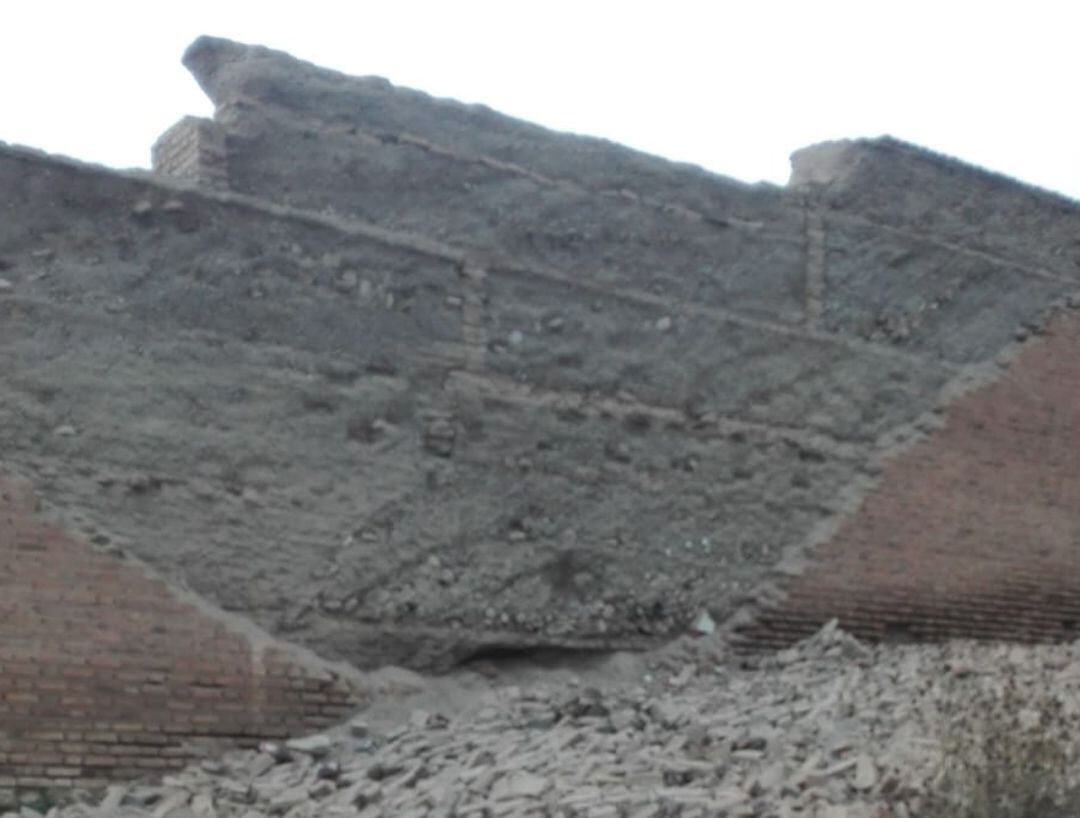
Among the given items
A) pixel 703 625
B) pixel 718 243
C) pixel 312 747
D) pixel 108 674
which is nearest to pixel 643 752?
pixel 312 747

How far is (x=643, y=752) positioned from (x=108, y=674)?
6.79 ft

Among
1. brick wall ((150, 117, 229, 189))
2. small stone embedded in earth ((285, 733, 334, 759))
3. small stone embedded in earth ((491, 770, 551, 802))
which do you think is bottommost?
small stone embedded in earth ((491, 770, 551, 802))

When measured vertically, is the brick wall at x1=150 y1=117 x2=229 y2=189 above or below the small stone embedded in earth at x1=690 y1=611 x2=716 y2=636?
above

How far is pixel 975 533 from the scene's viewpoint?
11484mm

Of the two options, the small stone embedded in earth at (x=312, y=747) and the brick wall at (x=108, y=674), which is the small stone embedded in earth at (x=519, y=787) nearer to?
the small stone embedded in earth at (x=312, y=747)

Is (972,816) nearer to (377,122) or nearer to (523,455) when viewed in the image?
(523,455)

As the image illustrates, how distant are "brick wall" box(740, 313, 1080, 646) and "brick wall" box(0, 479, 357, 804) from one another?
2633mm

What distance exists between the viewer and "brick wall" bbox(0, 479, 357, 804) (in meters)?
8.26

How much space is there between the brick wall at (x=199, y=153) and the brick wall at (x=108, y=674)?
182 centimetres

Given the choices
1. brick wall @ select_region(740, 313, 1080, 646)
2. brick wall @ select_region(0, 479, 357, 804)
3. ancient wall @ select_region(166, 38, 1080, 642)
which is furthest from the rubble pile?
ancient wall @ select_region(166, 38, 1080, 642)

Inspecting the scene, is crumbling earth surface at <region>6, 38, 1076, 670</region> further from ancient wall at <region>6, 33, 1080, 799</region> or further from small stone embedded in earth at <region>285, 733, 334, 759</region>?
small stone embedded in earth at <region>285, 733, 334, 759</region>

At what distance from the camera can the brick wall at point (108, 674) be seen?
27.1 ft

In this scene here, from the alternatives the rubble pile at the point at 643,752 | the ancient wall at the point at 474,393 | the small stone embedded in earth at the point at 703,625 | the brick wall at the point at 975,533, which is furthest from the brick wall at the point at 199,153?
the brick wall at the point at 975,533

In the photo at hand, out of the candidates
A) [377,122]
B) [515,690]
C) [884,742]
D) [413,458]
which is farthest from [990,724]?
[377,122]
